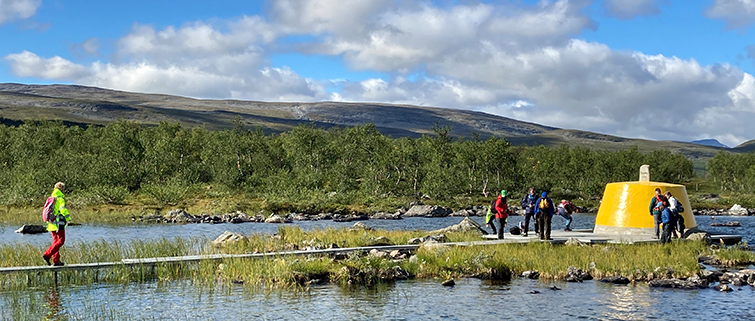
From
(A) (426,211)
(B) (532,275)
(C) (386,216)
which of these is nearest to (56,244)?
(B) (532,275)

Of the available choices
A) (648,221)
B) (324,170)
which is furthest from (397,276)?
(324,170)

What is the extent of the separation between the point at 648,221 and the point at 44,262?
28.1 metres

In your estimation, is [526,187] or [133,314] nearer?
[133,314]

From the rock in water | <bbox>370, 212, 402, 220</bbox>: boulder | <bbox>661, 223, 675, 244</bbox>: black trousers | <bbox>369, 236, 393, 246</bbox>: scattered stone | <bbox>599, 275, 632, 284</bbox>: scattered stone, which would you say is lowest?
<bbox>370, 212, 402, 220</bbox>: boulder

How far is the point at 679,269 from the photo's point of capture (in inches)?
1044

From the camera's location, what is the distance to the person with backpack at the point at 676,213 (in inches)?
1313

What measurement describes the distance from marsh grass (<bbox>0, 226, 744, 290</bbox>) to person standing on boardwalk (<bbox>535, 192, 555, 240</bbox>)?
3.72 ft

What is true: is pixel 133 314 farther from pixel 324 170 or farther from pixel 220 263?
pixel 324 170

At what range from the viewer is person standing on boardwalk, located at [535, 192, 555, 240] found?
32.2m

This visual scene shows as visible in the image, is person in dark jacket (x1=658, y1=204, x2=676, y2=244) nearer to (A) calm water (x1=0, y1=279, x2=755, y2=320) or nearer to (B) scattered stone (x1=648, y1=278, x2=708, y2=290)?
(B) scattered stone (x1=648, y1=278, x2=708, y2=290)

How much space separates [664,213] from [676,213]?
7.56 feet

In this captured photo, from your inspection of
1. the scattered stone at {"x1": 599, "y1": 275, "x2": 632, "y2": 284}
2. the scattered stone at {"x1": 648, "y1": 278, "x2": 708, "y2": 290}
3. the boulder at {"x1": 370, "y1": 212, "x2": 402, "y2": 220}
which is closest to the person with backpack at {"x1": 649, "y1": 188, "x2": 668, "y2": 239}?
the scattered stone at {"x1": 648, "y1": 278, "x2": 708, "y2": 290}

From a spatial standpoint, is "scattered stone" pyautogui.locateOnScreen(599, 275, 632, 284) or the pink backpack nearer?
the pink backpack

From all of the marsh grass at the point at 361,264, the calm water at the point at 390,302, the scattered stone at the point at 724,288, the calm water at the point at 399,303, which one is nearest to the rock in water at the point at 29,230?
the marsh grass at the point at 361,264
